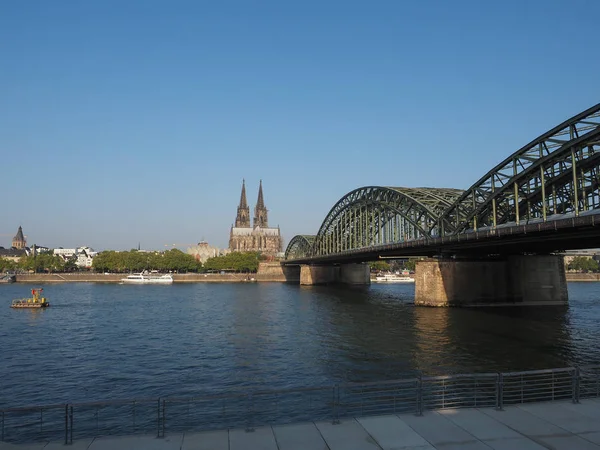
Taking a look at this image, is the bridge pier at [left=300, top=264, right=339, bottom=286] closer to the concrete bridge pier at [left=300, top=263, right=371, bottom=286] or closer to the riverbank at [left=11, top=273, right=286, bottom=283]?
the concrete bridge pier at [left=300, top=263, right=371, bottom=286]

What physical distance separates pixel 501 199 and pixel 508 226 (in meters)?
13.8

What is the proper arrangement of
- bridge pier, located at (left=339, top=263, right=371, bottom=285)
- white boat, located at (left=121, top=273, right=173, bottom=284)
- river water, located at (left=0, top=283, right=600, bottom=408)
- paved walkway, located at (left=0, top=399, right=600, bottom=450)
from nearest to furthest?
paved walkway, located at (left=0, top=399, right=600, bottom=450) < river water, located at (left=0, top=283, right=600, bottom=408) < bridge pier, located at (left=339, top=263, right=371, bottom=285) < white boat, located at (left=121, top=273, right=173, bottom=284)

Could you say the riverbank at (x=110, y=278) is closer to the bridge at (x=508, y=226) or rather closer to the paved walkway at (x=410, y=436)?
the bridge at (x=508, y=226)

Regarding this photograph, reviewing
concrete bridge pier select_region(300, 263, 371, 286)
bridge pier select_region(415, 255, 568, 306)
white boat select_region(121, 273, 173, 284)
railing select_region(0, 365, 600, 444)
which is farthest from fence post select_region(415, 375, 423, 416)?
white boat select_region(121, 273, 173, 284)

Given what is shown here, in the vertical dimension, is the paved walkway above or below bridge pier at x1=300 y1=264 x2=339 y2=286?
below

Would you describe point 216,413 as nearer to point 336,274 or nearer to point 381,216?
point 381,216

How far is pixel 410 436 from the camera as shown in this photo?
12.5 m

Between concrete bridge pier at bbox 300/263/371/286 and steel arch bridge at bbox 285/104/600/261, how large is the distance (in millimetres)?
21806

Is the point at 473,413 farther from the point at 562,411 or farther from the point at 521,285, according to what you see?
the point at 521,285

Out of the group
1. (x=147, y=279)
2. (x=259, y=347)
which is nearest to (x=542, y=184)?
(x=259, y=347)

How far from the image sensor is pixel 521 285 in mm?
76062

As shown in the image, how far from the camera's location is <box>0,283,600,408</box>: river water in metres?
30.7

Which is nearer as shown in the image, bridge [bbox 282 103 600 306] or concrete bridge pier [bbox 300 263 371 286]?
bridge [bbox 282 103 600 306]

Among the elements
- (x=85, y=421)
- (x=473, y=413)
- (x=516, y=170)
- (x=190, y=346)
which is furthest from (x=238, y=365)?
(x=516, y=170)
